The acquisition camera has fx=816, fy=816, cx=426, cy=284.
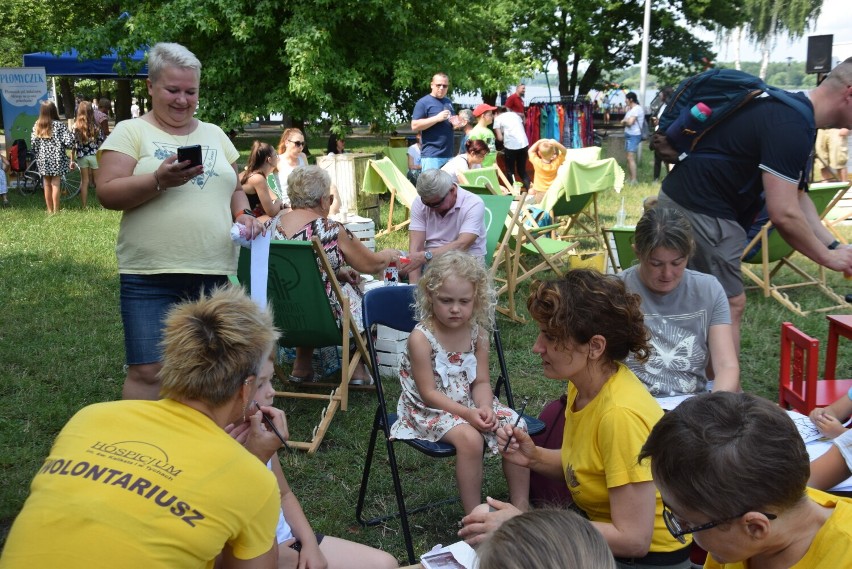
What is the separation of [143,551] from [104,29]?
1427 cm

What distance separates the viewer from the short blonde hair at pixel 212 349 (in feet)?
6.23

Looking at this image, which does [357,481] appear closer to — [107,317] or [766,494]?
[766,494]

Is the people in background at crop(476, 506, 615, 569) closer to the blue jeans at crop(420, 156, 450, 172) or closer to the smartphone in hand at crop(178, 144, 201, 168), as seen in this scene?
the smartphone in hand at crop(178, 144, 201, 168)

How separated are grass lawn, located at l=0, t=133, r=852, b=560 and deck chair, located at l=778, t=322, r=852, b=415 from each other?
1174 mm

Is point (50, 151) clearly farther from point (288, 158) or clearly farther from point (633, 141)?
point (633, 141)

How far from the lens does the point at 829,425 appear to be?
8.74 ft

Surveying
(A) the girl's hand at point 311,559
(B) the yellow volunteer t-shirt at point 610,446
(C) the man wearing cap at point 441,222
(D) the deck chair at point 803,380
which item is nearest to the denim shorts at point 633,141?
(C) the man wearing cap at point 441,222

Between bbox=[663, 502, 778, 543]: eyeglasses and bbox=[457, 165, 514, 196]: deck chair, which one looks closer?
bbox=[663, 502, 778, 543]: eyeglasses

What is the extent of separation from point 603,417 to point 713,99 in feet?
6.67

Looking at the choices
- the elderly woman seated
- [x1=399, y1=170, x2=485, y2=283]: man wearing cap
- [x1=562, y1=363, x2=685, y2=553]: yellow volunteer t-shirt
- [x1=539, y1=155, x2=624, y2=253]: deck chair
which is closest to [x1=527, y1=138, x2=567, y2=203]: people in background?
[x1=539, y1=155, x2=624, y2=253]: deck chair

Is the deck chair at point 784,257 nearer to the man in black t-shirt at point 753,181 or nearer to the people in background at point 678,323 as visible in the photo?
the man in black t-shirt at point 753,181

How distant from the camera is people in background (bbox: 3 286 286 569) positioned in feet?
5.17

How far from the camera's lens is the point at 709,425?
1469 millimetres

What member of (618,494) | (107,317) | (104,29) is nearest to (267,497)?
(618,494)
